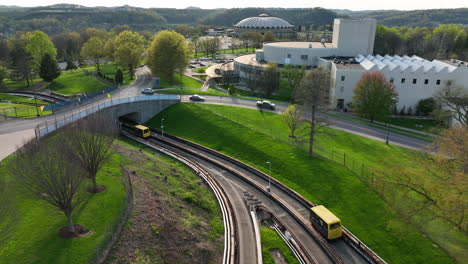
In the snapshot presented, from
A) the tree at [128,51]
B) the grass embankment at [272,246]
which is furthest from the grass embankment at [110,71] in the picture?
the grass embankment at [272,246]

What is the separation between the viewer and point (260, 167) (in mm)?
47906

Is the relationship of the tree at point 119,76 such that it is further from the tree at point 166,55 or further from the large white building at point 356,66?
the large white building at point 356,66

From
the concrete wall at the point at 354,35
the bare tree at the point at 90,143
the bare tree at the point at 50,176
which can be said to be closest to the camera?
the bare tree at the point at 50,176

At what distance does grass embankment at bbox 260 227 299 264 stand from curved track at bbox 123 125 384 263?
1.21m

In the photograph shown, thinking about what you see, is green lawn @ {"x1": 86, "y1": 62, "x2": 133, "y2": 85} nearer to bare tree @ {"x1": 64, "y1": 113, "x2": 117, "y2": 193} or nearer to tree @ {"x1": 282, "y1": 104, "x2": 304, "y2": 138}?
tree @ {"x1": 282, "y1": 104, "x2": 304, "y2": 138}

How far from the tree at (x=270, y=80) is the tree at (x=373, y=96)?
23.9 meters

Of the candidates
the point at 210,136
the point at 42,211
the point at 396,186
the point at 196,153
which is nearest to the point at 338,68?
the point at 210,136

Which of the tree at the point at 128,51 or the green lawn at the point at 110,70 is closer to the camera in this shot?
the tree at the point at 128,51

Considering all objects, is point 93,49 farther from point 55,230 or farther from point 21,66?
point 55,230

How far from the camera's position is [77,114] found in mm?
51188

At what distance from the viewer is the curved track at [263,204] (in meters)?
31.5

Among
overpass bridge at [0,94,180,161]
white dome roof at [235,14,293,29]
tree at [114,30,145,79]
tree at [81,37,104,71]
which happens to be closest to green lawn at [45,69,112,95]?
tree at [81,37,104,71]

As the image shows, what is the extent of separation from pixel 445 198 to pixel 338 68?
5414 centimetres

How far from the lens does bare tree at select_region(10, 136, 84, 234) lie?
76.2 ft
